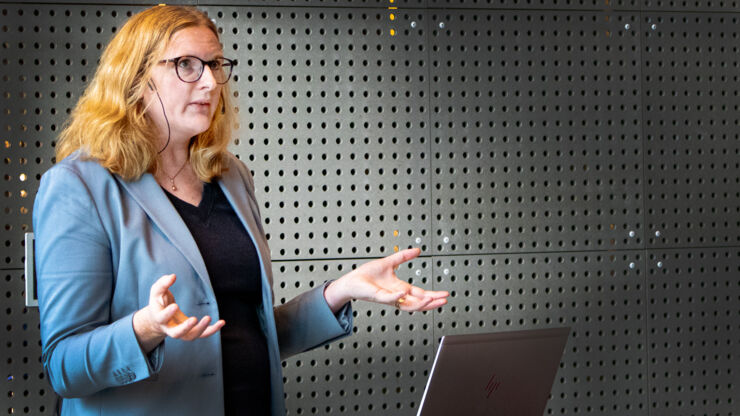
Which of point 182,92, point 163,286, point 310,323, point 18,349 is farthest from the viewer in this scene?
point 18,349

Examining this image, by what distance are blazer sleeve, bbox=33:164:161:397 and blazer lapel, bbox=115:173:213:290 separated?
99mm

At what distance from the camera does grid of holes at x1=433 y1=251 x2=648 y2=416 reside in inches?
118

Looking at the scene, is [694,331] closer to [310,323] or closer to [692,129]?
[692,129]

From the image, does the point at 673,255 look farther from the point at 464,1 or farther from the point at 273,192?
the point at 273,192

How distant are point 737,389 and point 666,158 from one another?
96 centimetres

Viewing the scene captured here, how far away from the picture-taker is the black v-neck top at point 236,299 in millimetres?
1666

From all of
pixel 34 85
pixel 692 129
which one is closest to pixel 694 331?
pixel 692 129

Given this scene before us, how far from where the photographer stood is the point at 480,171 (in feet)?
9.80

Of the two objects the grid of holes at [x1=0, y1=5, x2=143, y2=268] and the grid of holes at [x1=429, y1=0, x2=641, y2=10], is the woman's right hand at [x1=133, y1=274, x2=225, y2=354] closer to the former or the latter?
the grid of holes at [x1=0, y1=5, x2=143, y2=268]

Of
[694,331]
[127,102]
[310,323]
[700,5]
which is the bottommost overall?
[694,331]

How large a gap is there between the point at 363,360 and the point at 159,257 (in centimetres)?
148

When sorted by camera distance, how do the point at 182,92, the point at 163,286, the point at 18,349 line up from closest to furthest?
1. the point at 163,286
2. the point at 182,92
3. the point at 18,349

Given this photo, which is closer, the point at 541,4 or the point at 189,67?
the point at 189,67

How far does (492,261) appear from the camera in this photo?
3.01 m
